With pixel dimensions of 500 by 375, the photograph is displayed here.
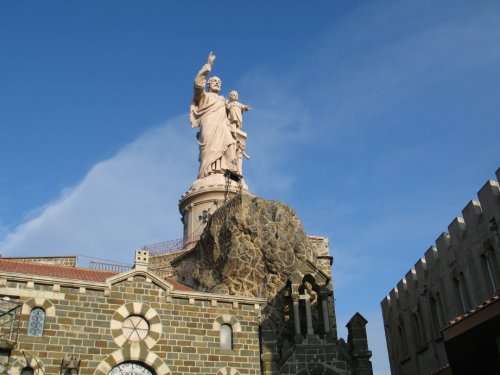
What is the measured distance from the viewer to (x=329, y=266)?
112 ft

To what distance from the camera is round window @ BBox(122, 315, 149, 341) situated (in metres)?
20.6

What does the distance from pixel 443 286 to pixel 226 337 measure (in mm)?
10626

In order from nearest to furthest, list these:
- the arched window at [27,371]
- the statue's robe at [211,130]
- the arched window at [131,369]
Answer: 1. the arched window at [27,371]
2. the arched window at [131,369]
3. the statue's robe at [211,130]

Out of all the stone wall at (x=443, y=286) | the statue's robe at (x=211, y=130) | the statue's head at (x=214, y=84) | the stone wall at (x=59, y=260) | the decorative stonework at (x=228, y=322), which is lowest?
the decorative stonework at (x=228, y=322)

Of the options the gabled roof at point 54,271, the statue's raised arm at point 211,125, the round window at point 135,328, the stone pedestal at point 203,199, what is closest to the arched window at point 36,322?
the gabled roof at point 54,271

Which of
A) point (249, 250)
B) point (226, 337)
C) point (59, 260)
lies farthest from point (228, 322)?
point (59, 260)

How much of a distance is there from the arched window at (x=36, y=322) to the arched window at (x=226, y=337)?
679 cm

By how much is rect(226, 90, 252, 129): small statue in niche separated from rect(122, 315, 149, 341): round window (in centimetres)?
2775

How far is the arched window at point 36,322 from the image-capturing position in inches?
762

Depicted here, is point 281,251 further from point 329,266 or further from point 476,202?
point 476,202

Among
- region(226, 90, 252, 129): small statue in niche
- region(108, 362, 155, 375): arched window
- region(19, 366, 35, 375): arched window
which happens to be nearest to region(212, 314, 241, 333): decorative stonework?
region(108, 362, 155, 375): arched window

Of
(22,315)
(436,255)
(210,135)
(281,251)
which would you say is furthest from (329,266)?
(22,315)

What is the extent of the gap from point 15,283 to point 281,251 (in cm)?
1579

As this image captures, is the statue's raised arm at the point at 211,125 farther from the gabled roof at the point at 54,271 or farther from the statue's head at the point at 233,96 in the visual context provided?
the gabled roof at the point at 54,271
